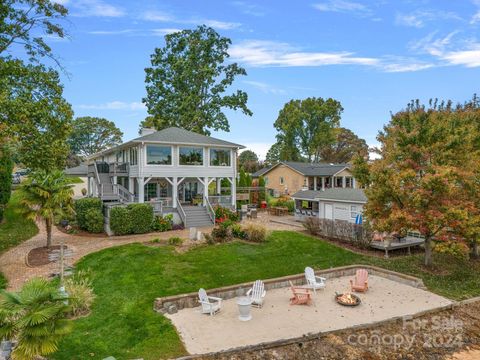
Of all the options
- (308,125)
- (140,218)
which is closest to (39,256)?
(140,218)

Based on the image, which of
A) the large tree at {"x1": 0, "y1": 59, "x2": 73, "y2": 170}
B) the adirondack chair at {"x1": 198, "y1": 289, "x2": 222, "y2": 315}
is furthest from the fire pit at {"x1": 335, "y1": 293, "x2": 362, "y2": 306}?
the large tree at {"x1": 0, "y1": 59, "x2": 73, "y2": 170}

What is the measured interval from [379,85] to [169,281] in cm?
1984

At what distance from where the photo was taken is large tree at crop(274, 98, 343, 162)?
58625 millimetres

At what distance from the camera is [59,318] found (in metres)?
6.78

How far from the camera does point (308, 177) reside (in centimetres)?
4278

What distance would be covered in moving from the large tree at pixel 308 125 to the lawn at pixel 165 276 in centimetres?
4140

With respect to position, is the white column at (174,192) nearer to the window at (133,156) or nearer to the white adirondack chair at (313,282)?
the window at (133,156)

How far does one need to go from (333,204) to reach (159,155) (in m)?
13.6

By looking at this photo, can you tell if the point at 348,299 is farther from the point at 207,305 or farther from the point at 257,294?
the point at 207,305

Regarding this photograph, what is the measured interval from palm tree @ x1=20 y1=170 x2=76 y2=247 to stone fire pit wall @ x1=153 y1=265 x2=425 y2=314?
9.34 metres

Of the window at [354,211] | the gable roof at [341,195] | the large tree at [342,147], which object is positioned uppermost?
the large tree at [342,147]

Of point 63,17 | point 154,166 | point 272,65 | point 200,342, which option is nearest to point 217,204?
point 154,166

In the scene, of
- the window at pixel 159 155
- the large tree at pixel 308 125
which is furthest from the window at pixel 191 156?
the large tree at pixel 308 125

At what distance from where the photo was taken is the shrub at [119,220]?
20.1 meters
